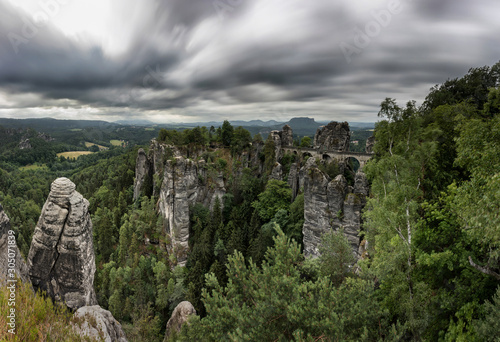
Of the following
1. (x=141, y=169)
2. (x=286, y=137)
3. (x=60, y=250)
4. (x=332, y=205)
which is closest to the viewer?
(x=60, y=250)

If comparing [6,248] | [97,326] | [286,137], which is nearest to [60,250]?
[6,248]

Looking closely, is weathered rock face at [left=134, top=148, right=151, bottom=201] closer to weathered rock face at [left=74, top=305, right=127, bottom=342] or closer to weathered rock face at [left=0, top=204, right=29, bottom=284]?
weathered rock face at [left=0, top=204, right=29, bottom=284]

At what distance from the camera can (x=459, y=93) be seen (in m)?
25.8

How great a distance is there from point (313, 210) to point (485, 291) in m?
16.8

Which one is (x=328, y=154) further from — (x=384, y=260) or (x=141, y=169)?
(x=141, y=169)

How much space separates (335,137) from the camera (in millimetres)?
41375

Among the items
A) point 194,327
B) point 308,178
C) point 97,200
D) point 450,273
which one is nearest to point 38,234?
point 194,327

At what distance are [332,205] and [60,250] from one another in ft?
73.9

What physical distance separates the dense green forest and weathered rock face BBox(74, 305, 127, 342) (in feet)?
12.8

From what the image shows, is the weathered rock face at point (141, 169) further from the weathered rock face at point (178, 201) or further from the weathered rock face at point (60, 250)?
the weathered rock face at point (60, 250)

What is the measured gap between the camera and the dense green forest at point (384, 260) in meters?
8.17

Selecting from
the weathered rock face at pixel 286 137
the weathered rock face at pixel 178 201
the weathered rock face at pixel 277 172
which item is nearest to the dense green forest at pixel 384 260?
the weathered rock face at pixel 178 201

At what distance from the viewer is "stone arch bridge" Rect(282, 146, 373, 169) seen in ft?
123

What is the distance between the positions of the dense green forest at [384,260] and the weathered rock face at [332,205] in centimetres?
309
